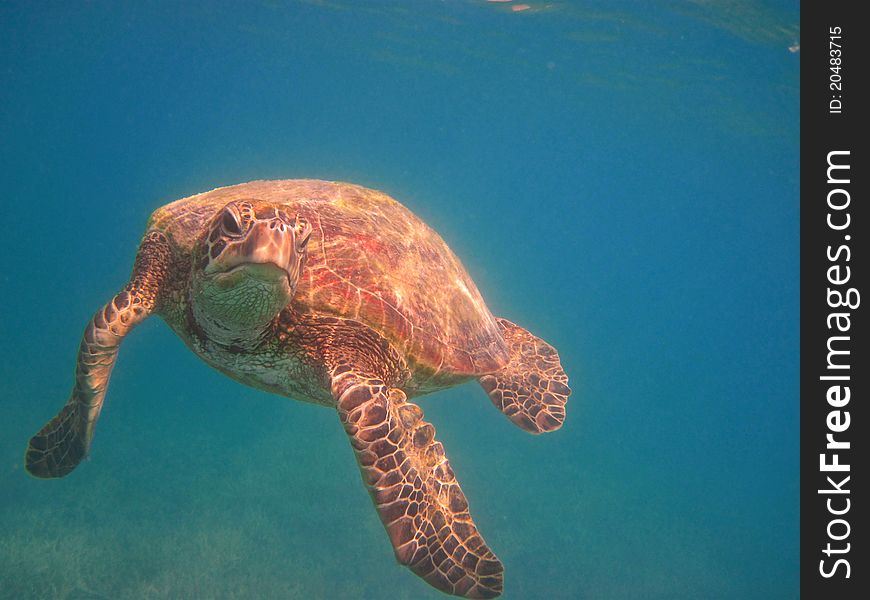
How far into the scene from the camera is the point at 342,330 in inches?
170

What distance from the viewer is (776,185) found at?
44031mm

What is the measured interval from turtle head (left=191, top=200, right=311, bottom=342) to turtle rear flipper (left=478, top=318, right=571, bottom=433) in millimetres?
3122

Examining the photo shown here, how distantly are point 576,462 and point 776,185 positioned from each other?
123 feet

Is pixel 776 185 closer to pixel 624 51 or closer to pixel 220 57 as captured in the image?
pixel 624 51

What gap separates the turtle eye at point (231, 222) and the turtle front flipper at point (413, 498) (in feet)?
4.57

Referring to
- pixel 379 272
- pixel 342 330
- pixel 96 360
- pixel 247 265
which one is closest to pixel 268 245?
pixel 247 265

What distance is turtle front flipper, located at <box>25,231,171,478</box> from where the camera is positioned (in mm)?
4363

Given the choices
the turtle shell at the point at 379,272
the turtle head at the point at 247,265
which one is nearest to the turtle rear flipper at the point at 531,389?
the turtle shell at the point at 379,272

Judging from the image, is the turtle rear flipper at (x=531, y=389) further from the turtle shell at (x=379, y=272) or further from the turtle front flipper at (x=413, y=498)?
the turtle front flipper at (x=413, y=498)

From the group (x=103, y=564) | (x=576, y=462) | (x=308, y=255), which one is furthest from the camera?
(x=576, y=462)

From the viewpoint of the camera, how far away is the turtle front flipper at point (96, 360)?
14.3 feet

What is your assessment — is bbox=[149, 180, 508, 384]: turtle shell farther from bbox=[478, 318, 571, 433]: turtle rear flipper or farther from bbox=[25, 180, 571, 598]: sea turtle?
bbox=[478, 318, 571, 433]: turtle rear flipper
